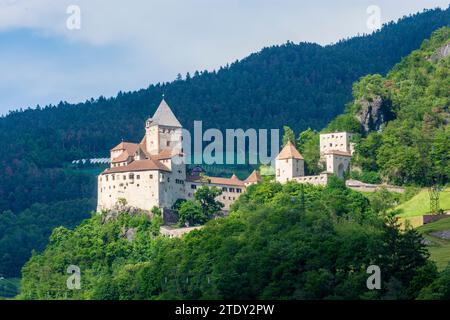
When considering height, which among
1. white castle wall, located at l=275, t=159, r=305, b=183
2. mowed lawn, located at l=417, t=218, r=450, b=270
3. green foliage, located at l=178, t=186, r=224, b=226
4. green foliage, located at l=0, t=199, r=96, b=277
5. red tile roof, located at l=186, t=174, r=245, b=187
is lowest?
green foliage, located at l=0, t=199, r=96, b=277

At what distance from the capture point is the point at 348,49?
198 meters

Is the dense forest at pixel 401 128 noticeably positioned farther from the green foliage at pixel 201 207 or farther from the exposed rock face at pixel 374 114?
the green foliage at pixel 201 207

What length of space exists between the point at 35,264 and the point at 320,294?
3550 centimetres

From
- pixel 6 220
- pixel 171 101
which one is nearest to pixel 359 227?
pixel 6 220

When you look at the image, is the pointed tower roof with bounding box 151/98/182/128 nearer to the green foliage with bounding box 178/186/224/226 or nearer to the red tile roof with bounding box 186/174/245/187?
the red tile roof with bounding box 186/174/245/187

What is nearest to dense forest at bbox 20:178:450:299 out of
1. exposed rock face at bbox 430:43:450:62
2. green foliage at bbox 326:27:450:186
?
green foliage at bbox 326:27:450:186

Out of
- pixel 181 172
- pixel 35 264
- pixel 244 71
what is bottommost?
pixel 35 264

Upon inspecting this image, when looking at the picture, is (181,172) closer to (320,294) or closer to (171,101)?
(320,294)

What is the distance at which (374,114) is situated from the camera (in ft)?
341

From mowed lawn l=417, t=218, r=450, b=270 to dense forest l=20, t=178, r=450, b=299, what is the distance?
1.60m

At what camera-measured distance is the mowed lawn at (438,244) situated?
67.3 m

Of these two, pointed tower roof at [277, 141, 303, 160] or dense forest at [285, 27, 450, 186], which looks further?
dense forest at [285, 27, 450, 186]

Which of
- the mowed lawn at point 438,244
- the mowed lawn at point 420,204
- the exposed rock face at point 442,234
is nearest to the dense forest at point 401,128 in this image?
the mowed lawn at point 420,204

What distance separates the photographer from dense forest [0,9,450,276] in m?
148
